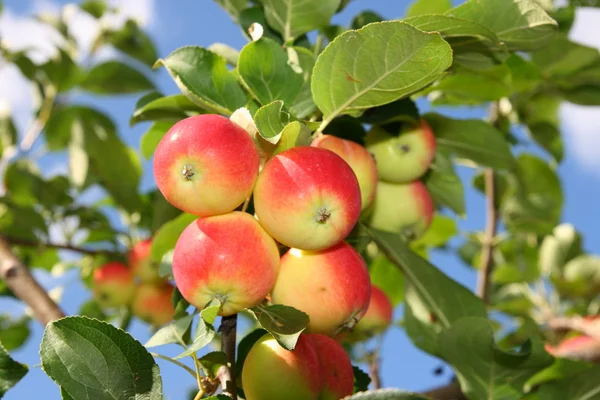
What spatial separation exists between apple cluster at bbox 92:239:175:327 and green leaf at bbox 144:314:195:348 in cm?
88

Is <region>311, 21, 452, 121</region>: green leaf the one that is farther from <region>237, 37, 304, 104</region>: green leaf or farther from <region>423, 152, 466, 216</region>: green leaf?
<region>423, 152, 466, 216</region>: green leaf

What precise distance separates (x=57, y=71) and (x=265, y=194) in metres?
1.65

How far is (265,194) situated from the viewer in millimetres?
800

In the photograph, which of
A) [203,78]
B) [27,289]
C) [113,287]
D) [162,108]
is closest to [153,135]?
[162,108]

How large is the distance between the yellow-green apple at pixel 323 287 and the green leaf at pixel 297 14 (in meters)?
0.43

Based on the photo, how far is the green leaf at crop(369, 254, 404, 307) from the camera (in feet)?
5.22

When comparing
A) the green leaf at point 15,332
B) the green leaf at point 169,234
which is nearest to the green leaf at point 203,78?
the green leaf at point 169,234

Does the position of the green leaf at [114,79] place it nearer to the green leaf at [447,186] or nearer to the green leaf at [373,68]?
the green leaf at [447,186]

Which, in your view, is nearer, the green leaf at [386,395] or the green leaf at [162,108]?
the green leaf at [386,395]

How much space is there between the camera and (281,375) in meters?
0.80

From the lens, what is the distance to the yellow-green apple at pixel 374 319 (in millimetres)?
1208

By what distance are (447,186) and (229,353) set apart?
24.7 inches

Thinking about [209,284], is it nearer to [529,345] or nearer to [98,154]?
[529,345]

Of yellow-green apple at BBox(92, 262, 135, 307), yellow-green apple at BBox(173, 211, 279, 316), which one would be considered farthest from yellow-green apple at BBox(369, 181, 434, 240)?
yellow-green apple at BBox(92, 262, 135, 307)
